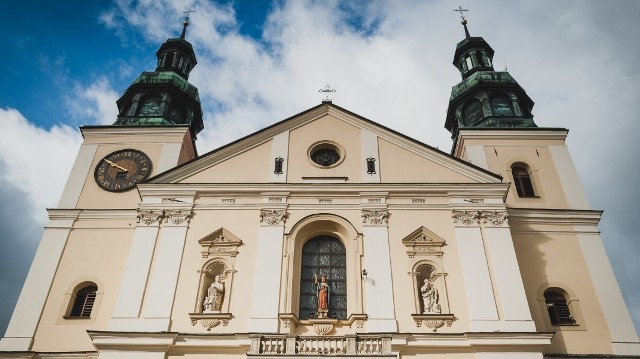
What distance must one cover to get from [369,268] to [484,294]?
311cm

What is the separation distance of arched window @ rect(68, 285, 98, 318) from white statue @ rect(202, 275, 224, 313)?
3848 mm

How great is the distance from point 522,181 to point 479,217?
14.2 ft

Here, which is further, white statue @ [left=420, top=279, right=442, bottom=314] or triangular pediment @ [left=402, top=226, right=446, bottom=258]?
triangular pediment @ [left=402, top=226, right=446, bottom=258]

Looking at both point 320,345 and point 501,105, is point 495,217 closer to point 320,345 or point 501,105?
point 320,345

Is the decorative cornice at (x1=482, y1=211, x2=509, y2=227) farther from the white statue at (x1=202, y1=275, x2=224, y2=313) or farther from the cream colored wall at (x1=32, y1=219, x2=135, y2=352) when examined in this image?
the cream colored wall at (x1=32, y1=219, x2=135, y2=352)

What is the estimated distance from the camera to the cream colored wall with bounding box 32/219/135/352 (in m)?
14.8

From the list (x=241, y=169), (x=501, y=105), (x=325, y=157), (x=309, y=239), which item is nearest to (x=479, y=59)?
(x=501, y=105)

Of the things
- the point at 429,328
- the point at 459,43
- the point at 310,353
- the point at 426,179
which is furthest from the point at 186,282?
the point at 459,43

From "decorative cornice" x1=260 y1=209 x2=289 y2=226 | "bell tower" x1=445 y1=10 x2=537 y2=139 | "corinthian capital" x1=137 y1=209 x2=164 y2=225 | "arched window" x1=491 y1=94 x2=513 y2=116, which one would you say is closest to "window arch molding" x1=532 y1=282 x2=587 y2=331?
"bell tower" x1=445 y1=10 x2=537 y2=139

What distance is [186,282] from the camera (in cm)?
1469

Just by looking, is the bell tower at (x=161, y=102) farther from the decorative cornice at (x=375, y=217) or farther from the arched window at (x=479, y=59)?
the arched window at (x=479, y=59)

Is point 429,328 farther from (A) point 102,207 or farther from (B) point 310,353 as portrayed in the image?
(A) point 102,207

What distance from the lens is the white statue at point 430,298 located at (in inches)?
552

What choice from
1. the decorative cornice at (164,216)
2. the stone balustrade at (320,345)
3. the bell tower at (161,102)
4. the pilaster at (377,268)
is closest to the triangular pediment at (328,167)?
the decorative cornice at (164,216)
